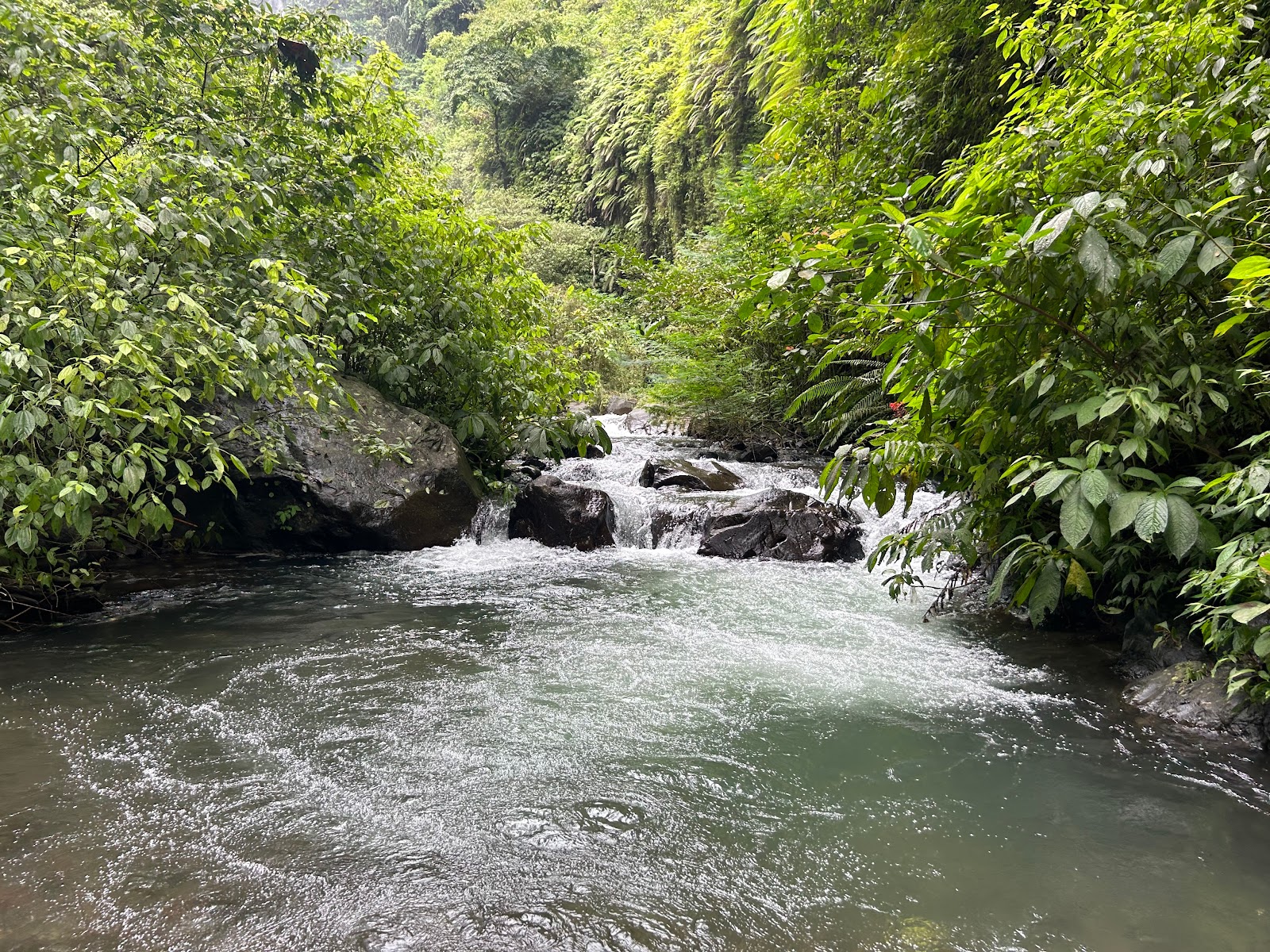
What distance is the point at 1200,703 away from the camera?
10.4 ft

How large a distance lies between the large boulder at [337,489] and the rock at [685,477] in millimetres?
2570

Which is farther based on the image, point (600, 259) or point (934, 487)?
point (600, 259)

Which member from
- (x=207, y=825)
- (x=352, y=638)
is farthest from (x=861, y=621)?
(x=207, y=825)

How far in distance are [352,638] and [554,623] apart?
1.28 meters

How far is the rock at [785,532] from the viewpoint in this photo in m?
7.08

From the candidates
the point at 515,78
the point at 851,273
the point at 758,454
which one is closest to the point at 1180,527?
the point at 851,273

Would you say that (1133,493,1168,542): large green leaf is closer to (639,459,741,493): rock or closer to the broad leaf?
the broad leaf

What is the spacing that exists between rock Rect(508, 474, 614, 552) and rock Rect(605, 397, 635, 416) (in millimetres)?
7826

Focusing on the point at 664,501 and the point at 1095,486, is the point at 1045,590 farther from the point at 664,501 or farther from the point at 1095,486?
the point at 664,501

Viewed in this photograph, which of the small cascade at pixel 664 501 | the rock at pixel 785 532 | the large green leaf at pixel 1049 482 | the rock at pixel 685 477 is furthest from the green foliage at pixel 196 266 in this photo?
the large green leaf at pixel 1049 482

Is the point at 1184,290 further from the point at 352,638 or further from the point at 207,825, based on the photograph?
the point at 352,638

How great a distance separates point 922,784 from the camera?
9.14 ft

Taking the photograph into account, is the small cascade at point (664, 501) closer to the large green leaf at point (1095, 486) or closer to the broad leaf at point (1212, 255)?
the large green leaf at point (1095, 486)

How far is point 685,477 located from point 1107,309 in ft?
19.8
